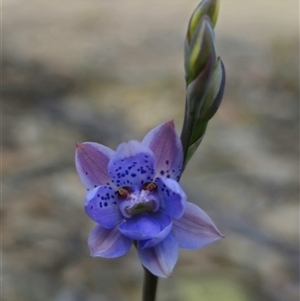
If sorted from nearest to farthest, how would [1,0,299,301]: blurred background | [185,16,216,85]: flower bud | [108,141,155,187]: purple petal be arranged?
[185,16,216,85]: flower bud → [108,141,155,187]: purple petal → [1,0,299,301]: blurred background

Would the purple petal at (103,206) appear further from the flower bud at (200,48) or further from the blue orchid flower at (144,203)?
the flower bud at (200,48)

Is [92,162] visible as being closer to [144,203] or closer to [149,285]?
[144,203]

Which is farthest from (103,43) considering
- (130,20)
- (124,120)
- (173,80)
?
(124,120)

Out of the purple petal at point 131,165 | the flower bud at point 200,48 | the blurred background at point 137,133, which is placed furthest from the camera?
the blurred background at point 137,133

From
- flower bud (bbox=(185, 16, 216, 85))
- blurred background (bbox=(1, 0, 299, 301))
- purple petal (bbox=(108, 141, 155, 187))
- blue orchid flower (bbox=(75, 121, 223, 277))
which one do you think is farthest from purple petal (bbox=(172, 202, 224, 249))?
blurred background (bbox=(1, 0, 299, 301))

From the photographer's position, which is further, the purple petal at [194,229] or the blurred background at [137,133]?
the blurred background at [137,133]

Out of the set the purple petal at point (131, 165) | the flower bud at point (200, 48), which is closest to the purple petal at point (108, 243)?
the purple petal at point (131, 165)

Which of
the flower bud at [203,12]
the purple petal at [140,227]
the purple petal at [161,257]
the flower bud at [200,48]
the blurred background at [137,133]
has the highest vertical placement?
the flower bud at [203,12]

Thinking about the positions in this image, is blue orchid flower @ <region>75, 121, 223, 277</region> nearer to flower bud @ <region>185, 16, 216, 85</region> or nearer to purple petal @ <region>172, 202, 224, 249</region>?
purple petal @ <region>172, 202, 224, 249</region>

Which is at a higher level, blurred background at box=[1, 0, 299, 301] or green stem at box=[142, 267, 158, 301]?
green stem at box=[142, 267, 158, 301]
